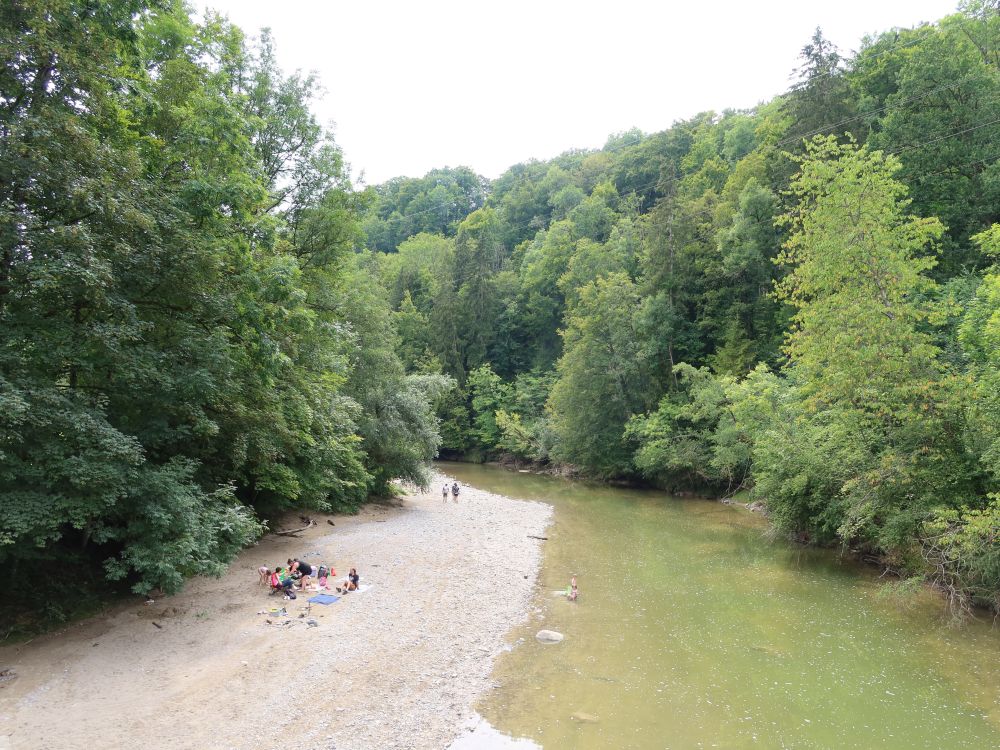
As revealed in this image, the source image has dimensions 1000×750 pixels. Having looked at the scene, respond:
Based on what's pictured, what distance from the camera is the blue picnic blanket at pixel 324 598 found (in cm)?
1438

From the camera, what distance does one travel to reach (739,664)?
459 inches

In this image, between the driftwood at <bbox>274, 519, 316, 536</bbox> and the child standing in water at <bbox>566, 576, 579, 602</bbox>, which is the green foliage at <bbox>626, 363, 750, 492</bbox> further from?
the driftwood at <bbox>274, 519, 316, 536</bbox>

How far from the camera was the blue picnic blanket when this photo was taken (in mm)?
14375

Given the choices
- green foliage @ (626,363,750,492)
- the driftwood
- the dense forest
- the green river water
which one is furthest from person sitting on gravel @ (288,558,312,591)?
green foliage @ (626,363,750,492)

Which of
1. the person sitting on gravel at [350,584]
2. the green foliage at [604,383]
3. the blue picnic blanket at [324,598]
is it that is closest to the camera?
the blue picnic blanket at [324,598]

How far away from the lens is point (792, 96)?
1503 inches

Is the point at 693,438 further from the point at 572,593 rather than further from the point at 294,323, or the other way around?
the point at 294,323

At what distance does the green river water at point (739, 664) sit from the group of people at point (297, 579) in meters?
4.84

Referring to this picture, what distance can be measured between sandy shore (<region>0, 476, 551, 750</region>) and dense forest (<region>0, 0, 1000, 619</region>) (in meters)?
1.46

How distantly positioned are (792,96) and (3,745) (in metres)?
46.4

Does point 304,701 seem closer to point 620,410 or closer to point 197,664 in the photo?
point 197,664

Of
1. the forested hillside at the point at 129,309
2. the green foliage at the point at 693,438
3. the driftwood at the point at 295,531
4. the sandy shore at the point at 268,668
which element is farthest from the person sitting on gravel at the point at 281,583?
the green foliage at the point at 693,438

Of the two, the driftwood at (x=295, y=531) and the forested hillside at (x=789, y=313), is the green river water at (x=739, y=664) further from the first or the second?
the driftwood at (x=295, y=531)

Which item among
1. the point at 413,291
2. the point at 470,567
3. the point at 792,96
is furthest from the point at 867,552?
the point at 413,291
